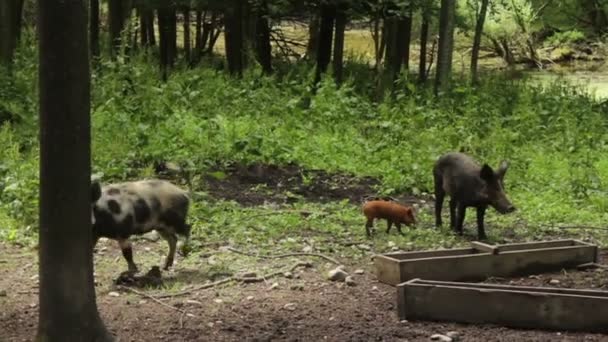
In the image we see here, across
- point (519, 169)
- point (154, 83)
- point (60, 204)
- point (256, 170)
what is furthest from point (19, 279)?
point (154, 83)

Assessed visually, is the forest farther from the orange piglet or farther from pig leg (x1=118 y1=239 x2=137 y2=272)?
the orange piglet

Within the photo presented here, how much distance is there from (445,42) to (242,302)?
12525 mm

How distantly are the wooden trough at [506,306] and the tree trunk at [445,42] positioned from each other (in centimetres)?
1230

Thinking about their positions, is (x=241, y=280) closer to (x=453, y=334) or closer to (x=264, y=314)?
(x=264, y=314)

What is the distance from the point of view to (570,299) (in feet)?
18.6

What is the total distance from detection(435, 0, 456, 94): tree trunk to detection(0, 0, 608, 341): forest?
58 millimetres

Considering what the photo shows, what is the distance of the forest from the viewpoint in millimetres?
4957

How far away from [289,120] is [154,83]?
96.4 inches

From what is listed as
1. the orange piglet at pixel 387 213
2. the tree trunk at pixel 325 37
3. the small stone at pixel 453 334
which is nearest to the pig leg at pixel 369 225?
the orange piglet at pixel 387 213

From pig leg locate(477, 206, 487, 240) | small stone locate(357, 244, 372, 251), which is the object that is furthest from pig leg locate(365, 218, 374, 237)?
pig leg locate(477, 206, 487, 240)

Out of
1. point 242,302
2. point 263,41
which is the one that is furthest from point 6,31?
point 242,302

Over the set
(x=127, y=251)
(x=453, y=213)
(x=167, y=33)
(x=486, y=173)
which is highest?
(x=167, y=33)

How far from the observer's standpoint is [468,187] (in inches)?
336

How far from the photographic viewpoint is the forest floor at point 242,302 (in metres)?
5.70
